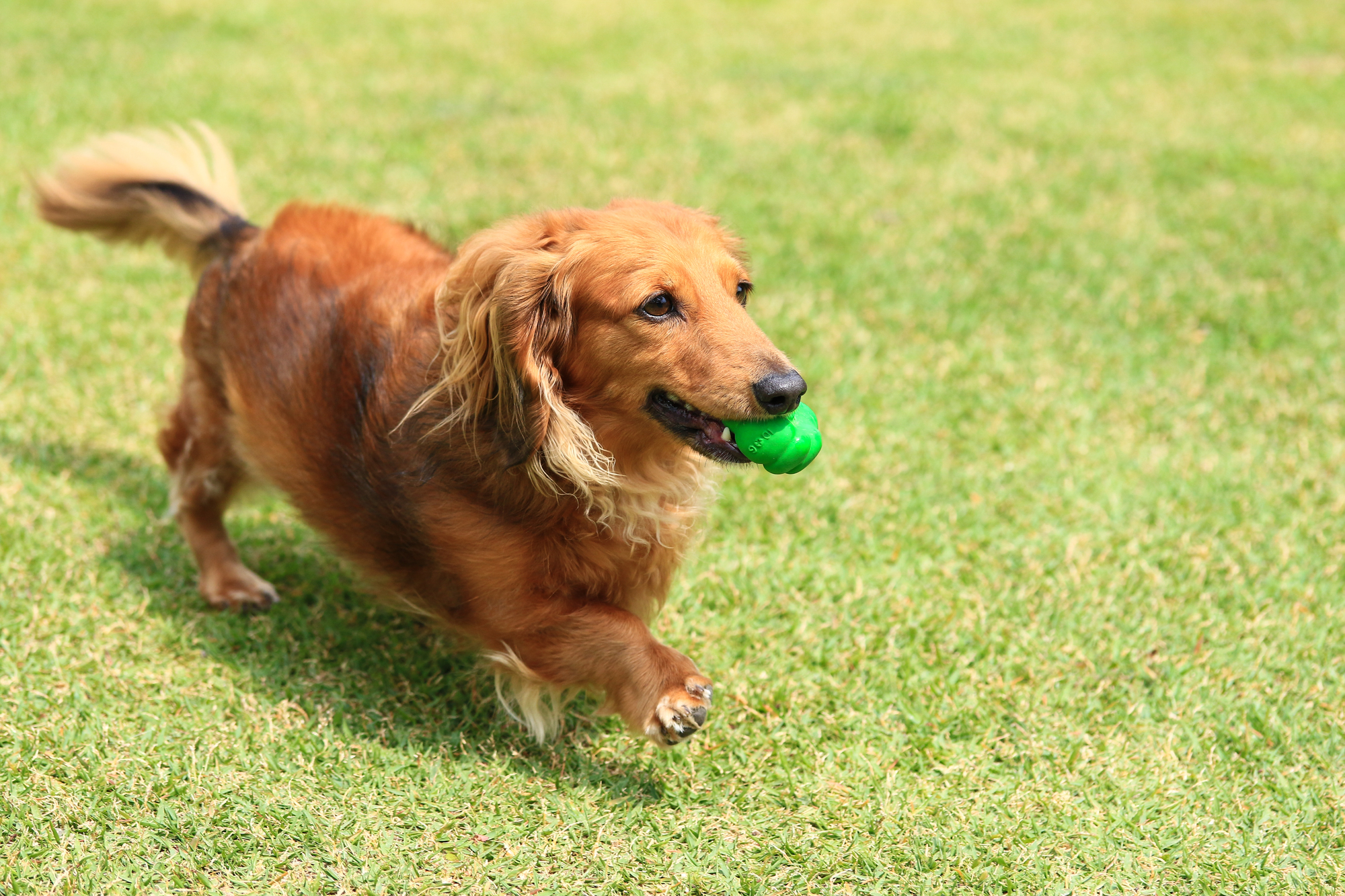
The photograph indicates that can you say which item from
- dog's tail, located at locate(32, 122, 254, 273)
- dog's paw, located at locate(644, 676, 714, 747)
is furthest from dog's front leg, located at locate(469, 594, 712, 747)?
dog's tail, located at locate(32, 122, 254, 273)

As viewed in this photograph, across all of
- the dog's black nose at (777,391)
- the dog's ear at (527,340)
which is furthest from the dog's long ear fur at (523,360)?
the dog's black nose at (777,391)

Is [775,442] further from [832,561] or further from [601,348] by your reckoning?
[832,561]

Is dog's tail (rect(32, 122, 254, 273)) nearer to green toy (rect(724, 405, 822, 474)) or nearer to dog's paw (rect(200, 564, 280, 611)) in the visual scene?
dog's paw (rect(200, 564, 280, 611))

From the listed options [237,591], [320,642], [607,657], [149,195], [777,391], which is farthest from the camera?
[149,195]

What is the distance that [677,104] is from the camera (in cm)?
933

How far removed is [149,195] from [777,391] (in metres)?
2.70

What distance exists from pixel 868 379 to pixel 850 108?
4.46 metres

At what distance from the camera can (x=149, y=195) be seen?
4.37 meters

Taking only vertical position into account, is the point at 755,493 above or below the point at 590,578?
below

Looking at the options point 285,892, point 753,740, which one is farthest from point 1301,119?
point 285,892

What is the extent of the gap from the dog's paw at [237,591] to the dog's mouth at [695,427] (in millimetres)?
1742

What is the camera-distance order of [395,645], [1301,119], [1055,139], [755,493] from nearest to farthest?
[395,645], [755,493], [1055,139], [1301,119]

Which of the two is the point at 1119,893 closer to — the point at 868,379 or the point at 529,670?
the point at 529,670

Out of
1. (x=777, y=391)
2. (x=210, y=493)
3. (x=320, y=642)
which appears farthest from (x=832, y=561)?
(x=210, y=493)
